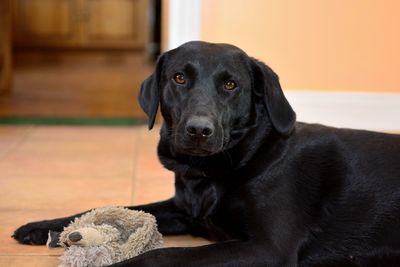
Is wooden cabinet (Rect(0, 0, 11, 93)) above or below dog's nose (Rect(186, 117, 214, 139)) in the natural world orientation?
below

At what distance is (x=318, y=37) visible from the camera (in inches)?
136

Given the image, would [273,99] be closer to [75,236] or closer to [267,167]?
[267,167]

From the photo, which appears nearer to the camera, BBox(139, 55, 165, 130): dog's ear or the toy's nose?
the toy's nose

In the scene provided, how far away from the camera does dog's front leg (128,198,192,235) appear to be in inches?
77.4

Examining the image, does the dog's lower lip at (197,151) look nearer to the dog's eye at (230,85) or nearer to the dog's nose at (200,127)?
the dog's nose at (200,127)

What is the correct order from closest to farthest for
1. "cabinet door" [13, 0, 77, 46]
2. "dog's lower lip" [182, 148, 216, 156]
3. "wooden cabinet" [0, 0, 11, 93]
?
"dog's lower lip" [182, 148, 216, 156]
"wooden cabinet" [0, 0, 11, 93]
"cabinet door" [13, 0, 77, 46]

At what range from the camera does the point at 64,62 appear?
752 cm

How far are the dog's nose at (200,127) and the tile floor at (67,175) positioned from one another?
0.46 m

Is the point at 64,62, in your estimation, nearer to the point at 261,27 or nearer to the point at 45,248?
the point at 261,27

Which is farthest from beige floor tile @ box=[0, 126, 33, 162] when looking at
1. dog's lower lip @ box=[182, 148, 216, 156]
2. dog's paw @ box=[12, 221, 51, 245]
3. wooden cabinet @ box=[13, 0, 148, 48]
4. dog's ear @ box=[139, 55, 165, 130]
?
wooden cabinet @ box=[13, 0, 148, 48]

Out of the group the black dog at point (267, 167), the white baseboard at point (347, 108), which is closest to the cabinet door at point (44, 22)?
the white baseboard at point (347, 108)

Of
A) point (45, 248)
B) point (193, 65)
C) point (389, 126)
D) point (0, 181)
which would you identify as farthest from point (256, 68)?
point (389, 126)

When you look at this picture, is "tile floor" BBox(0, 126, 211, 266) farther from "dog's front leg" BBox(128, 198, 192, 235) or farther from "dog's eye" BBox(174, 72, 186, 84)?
"dog's eye" BBox(174, 72, 186, 84)

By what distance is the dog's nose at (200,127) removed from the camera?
158 centimetres
